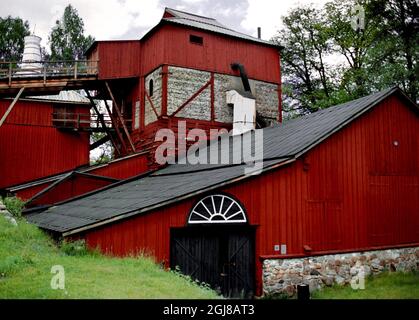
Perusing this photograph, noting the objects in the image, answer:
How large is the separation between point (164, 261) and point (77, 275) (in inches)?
157

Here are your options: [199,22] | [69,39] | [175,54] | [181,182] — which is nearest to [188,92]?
[175,54]

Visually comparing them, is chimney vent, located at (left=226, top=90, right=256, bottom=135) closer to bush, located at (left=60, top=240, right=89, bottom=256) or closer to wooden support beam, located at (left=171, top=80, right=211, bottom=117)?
wooden support beam, located at (left=171, top=80, right=211, bottom=117)

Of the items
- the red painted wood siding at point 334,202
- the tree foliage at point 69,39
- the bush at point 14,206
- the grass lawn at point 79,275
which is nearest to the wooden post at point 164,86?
the bush at point 14,206

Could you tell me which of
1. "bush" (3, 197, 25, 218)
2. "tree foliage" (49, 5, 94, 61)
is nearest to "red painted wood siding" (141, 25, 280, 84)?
"bush" (3, 197, 25, 218)

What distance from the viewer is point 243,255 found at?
13734 mm

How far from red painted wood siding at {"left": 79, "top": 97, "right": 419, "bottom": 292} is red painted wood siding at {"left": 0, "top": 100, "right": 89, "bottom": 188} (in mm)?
14996

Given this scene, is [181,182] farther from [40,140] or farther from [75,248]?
[40,140]

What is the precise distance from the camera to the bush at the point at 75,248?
1140 cm

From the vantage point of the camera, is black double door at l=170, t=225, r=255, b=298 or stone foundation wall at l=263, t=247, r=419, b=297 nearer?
black double door at l=170, t=225, r=255, b=298

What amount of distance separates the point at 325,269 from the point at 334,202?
2.34 metres

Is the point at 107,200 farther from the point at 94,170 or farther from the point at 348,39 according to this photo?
the point at 348,39

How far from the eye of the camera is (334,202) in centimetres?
1516

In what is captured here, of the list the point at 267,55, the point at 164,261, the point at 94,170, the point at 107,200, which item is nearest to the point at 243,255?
the point at 164,261

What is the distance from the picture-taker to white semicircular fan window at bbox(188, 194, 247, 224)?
13125 mm
